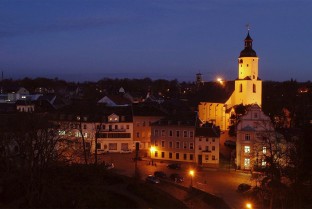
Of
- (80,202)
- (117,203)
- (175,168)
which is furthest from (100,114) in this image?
(80,202)

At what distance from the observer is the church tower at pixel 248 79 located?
56.4 m

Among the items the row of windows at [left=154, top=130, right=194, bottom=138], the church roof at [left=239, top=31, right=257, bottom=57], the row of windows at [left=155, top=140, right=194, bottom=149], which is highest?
the church roof at [left=239, top=31, right=257, bottom=57]

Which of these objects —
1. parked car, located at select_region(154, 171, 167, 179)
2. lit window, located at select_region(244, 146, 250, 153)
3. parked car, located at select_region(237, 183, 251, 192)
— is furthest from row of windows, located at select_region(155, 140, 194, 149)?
parked car, located at select_region(237, 183, 251, 192)

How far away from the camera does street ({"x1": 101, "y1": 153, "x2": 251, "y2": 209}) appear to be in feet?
95.4

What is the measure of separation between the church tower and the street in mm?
19335

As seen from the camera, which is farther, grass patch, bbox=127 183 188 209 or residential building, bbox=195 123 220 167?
residential building, bbox=195 123 220 167

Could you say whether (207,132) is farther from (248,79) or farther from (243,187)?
(248,79)

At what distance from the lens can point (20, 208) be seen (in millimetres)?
23047

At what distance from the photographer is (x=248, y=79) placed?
56.5 meters

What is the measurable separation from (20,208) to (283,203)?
47.4 feet

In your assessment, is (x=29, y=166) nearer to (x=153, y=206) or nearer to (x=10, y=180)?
(x=10, y=180)

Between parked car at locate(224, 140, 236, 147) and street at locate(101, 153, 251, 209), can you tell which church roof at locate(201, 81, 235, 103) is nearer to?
parked car at locate(224, 140, 236, 147)

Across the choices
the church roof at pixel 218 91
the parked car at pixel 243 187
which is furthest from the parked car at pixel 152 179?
the church roof at pixel 218 91

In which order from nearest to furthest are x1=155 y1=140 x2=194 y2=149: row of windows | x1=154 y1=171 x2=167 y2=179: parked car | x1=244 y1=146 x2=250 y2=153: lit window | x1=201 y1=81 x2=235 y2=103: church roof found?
x1=154 y1=171 x2=167 y2=179: parked car → x1=244 y1=146 x2=250 y2=153: lit window → x1=155 y1=140 x2=194 y2=149: row of windows → x1=201 y1=81 x2=235 y2=103: church roof
